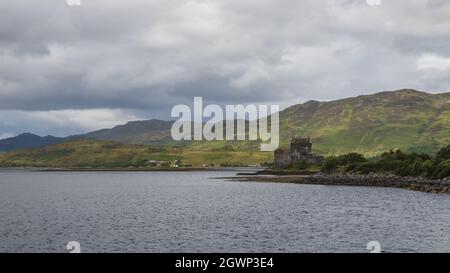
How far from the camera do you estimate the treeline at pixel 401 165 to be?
131625mm

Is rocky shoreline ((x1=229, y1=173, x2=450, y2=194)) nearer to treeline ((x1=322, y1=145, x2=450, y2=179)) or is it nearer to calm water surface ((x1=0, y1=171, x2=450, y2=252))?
treeline ((x1=322, y1=145, x2=450, y2=179))

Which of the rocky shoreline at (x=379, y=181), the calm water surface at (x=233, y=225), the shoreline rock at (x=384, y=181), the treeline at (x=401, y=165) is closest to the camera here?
the calm water surface at (x=233, y=225)

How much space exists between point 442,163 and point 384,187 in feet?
68.7

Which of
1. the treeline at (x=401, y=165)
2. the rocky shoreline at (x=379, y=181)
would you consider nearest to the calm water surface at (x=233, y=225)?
the rocky shoreline at (x=379, y=181)

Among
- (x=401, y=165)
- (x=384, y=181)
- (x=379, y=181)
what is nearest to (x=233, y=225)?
(x=384, y=181)

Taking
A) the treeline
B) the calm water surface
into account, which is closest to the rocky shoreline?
the treeline

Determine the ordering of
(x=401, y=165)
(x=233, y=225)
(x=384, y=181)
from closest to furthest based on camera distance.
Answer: (x=233, y=225), (x=384, y=181), (x=401, y=165)

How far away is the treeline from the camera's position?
132m

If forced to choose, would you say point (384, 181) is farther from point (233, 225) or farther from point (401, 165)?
point (233, 225)

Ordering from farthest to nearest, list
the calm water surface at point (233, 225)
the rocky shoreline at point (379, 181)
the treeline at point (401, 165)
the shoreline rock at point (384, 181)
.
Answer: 1. the treeline at point (401, 165)
2. the rocky shoreline at point (379, 181)
3. the shoreline rock at point (384, 181)
4. the calm water surface at point (233, 225)

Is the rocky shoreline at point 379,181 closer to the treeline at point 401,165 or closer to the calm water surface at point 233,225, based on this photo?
the treeline at point 401,165

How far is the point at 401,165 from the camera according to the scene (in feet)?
505

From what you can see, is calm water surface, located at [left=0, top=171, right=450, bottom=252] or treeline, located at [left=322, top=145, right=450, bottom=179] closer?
calm water surface, located at [left=0, top=171, right=450, bottom=252]
